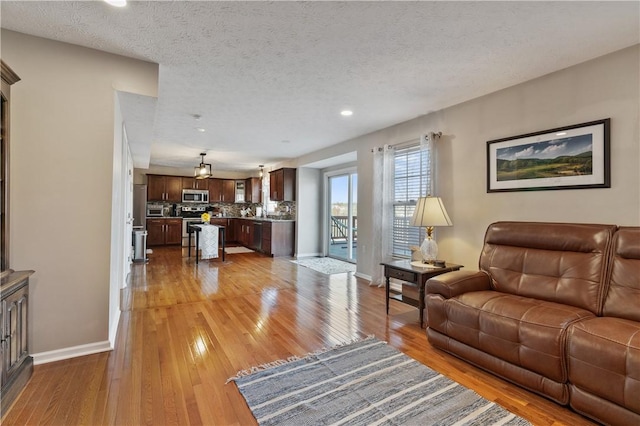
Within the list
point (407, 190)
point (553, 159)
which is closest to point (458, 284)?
point (553, 159)

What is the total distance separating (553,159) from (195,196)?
28.9 feet

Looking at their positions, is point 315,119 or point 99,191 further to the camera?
point 315,119

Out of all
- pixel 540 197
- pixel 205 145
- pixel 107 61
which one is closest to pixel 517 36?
pixel 540 197

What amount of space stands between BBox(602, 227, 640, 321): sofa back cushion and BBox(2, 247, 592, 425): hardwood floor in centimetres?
77

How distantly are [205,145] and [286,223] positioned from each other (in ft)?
8.46

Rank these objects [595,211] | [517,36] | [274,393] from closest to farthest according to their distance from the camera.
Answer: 1. [274,393]
2. [517,36]
3. [595,211]

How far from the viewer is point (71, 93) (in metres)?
2.22

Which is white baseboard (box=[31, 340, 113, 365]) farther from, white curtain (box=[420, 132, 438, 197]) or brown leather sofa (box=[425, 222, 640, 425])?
white curtain (box=[420, 132, 438, 197])

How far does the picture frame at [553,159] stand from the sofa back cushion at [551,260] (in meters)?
0.42

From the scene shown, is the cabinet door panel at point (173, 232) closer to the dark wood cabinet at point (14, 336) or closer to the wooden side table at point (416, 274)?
the dark wood cabinet at point (14, 336)

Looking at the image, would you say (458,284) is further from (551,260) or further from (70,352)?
(70,352)

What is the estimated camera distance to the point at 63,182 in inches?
86.3

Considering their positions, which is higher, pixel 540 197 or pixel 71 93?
pixel 71 93

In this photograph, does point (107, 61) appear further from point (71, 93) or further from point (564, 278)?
point (564, 278)
